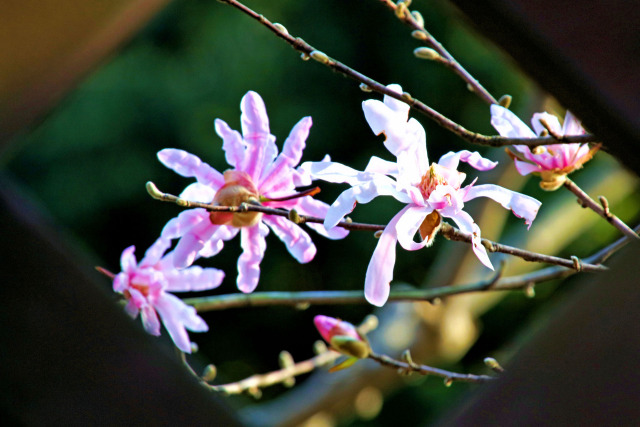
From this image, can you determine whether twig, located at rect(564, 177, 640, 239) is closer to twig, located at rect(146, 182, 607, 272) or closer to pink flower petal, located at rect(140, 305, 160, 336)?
twig, located at rect(146, 182, 607, 272)

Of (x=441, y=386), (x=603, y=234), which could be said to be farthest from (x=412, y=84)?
(x=441, y=386)

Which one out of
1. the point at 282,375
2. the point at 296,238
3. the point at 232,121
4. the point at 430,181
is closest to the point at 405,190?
the point at 430,181

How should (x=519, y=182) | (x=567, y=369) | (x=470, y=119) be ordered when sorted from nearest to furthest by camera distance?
1. (x=567, y=369)
2. (x=519, y=182)
3. (x=470, y=119)

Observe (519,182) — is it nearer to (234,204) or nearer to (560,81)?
(234,204)

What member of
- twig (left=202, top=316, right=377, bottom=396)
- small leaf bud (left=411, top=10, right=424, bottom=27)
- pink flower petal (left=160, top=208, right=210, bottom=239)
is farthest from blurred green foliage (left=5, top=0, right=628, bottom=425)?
pink flower petal (left=160, top=208, right=210, bottom=239)

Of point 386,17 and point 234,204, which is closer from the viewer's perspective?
point 234,204

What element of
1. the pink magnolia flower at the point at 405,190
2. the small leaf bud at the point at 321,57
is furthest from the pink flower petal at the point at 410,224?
the small leaf bud at the point at 321,57
